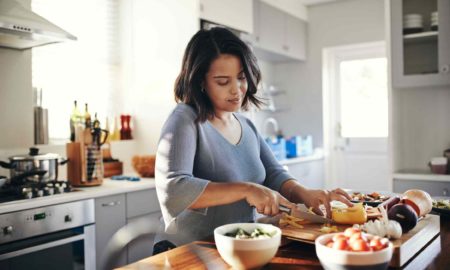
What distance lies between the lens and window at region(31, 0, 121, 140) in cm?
303

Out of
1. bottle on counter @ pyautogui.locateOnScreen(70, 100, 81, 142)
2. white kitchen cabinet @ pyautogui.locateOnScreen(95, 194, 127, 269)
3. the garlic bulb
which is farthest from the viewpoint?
bottle on counter @ pyautogui.locateOnScreen(70, 100, 81, 142)

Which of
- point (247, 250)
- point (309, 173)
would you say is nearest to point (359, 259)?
point (247, 250)

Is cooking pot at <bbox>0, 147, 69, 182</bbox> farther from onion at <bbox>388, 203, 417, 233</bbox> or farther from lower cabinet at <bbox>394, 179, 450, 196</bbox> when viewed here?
lower cabinet at <bbox>394, 179, 450, 196</bbox>

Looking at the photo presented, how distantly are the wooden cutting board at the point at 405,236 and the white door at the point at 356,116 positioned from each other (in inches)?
139

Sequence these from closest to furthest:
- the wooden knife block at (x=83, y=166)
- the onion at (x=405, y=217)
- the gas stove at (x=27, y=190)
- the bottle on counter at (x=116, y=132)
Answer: the onion at (x=405, y=217) < the gas stove at (x=27, y=190) < the wooden knife block at (x=83, y=166) < the bottle on counter at (x=116, y=132)

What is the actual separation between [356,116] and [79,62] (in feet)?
9.93

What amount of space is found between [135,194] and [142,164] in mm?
381

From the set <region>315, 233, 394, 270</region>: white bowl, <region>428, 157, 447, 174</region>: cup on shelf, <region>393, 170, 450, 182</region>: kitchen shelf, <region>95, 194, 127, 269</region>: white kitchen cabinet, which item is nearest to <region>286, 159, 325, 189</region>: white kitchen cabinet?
<region>393, 170, 450, 182</region>: kitchen shelf

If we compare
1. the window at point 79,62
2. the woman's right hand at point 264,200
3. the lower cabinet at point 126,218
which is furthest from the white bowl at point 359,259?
the window at point 79,62

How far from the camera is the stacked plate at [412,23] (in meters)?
3.23

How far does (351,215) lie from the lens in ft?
3.97

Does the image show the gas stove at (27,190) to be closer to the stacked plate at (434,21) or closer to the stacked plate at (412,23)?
the stacked plate at (412,23)

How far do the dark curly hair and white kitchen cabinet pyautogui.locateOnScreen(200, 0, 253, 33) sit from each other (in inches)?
73.3

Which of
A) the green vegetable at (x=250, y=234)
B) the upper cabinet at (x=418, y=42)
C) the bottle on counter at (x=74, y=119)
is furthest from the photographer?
the upper cabinet at (x=418, y=42)
